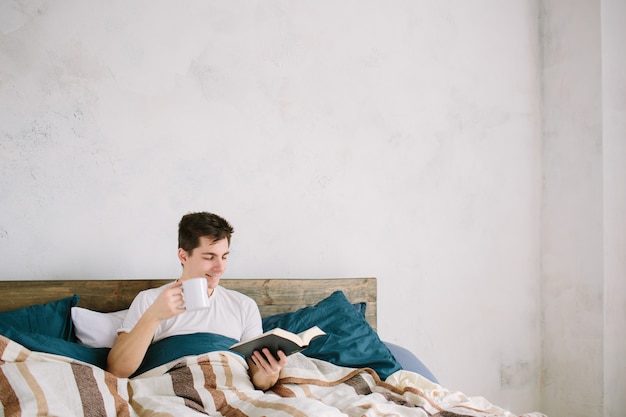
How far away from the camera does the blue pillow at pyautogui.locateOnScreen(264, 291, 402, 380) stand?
7.29 ft

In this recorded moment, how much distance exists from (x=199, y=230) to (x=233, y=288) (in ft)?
1.54

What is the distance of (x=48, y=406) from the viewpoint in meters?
1.55

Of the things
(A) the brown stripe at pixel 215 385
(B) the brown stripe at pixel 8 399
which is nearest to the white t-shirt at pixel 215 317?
(A) the brown stripe at pixel 215 385

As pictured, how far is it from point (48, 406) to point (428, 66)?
2253 millimetres

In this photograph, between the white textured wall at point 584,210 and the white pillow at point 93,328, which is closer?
the white pillow at point 93,328

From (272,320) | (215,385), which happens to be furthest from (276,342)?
(272,320)

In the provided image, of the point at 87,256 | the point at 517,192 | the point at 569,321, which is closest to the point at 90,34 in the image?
the point at 87,256

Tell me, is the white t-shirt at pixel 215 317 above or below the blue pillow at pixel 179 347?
above

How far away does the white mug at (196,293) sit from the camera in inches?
67.7

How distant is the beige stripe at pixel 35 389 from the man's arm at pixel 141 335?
0.30 m

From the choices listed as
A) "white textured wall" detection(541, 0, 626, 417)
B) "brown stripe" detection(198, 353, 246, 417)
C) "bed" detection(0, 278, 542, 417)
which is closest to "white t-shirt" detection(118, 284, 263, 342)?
"bed" detection(0, 278, 542, 417)

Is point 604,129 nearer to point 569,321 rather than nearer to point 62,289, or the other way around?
point 569,321

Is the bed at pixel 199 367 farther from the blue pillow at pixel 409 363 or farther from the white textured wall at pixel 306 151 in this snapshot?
the white textured wall at pixel 306 151

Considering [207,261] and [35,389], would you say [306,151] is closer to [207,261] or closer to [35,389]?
[207,261]
